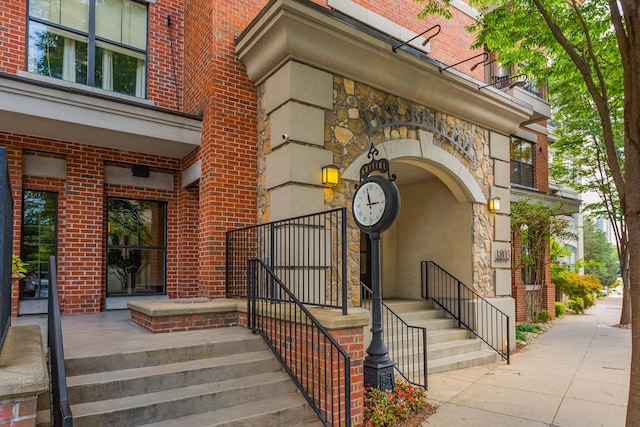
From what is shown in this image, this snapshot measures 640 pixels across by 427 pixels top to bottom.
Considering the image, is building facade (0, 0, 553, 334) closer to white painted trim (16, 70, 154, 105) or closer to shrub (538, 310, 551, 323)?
white painted trim (16, 70, 154, 105)

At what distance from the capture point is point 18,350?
2.80 m

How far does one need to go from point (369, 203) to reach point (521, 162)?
10939 millimetres

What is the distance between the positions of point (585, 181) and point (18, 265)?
15002 mm

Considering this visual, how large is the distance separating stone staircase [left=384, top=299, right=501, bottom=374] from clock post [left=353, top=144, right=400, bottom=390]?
5.70 ft

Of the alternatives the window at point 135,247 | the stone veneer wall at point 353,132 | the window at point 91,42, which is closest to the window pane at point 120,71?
the window at point 91,42

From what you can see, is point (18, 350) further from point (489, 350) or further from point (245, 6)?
point (489, 350)

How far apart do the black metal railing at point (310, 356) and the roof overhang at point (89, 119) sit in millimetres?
2909

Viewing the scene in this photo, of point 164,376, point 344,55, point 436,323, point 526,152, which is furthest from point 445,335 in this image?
point 526,152

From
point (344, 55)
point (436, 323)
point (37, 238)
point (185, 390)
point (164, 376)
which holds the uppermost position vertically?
point (344, 55)

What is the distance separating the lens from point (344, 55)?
6430mm

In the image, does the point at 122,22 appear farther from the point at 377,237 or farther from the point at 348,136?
the point at 377,237

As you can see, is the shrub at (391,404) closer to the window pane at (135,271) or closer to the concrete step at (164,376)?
the concrete step at (164,376)

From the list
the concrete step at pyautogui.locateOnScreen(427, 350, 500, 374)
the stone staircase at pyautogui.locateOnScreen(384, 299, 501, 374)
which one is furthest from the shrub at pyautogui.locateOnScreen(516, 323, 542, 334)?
the concrete step at pyautogui.locateOnScreen(427, 350, 500, 374)

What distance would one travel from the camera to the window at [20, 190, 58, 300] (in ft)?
22.8
